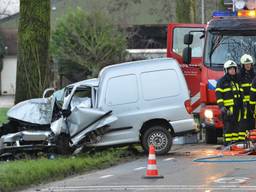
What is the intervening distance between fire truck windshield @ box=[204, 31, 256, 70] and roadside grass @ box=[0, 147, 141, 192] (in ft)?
10.8

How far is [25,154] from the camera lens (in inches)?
578

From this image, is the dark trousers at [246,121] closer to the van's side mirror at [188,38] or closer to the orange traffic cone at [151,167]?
the van's side mirror at [188,38]

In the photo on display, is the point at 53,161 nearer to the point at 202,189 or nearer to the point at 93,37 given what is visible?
the point at 202,189

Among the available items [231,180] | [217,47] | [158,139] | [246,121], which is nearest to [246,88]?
[246,121]

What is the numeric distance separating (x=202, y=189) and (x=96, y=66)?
3222 centimetres

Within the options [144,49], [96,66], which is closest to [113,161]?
[96,66]

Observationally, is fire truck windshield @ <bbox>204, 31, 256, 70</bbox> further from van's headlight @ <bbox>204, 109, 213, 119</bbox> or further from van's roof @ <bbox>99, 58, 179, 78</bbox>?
van's roof @ <bbox>99, 58, 179, 78</bbox>

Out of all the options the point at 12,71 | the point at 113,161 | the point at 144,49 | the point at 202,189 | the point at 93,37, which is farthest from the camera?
the point at 12,71

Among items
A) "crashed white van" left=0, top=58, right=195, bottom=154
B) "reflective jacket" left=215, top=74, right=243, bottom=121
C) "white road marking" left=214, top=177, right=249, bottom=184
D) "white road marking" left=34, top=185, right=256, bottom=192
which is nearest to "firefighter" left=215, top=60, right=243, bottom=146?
"reflective jacket" left=215, top=74, right=243, bottom=121

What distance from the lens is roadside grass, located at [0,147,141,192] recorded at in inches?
440

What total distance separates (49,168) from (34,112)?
117 inches

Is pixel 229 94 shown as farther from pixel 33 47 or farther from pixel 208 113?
pixel 33 47

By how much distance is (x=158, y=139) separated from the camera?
15086mm

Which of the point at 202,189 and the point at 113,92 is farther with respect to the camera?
the point at 113,92
